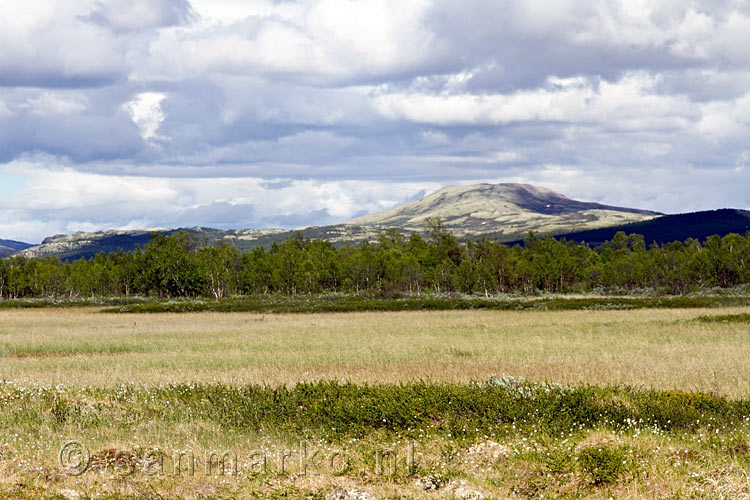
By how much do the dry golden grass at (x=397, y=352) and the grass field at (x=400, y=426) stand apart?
225 millimetres

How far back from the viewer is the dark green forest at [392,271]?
128 meters

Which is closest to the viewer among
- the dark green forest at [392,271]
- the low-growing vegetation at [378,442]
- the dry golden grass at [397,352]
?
the low-growing vegetation at [378,442]

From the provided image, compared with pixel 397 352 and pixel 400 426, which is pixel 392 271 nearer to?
pixel 397 352

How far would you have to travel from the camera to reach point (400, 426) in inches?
561

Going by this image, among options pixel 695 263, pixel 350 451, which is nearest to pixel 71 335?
pixel 350 451

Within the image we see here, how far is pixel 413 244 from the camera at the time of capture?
159 metres

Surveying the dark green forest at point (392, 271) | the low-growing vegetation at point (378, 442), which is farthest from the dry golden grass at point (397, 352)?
the dark green forest at point (392, 271)

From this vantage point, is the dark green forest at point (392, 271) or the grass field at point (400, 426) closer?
the grass field at point (400, 426)

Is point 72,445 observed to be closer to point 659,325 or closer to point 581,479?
point 581,479

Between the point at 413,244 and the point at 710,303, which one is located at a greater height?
the point at 413,244

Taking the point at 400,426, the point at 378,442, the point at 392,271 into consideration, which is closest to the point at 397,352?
the point at 400,426

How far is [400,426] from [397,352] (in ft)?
53.8

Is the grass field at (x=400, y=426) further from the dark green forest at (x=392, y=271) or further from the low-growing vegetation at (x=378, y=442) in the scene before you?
the dark green forest at (x=392, y=271)

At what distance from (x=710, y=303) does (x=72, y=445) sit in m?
65.2
